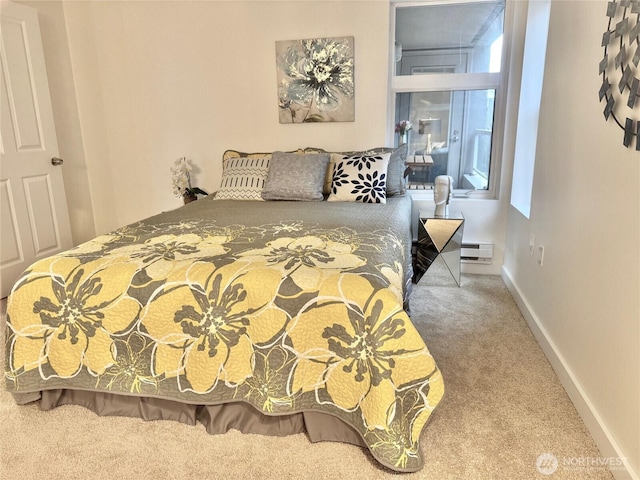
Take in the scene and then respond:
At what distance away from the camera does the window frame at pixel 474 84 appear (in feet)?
10.2

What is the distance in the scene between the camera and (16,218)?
3.07 m

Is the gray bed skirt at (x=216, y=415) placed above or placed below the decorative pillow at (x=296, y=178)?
below

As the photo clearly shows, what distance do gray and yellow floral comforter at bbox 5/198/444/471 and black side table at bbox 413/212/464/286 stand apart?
1164mm

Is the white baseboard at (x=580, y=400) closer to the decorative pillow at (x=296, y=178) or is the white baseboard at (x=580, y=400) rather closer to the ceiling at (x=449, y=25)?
the decorative pillow at (x=296, y=178)

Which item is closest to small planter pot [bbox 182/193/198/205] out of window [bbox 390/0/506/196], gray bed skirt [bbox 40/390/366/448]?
window [bbox 390/0/506/196]

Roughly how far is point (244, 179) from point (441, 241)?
4.57 feet

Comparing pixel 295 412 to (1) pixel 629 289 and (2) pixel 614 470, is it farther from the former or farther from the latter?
(1) pixel 629 289

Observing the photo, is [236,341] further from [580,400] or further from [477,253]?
[477,253]

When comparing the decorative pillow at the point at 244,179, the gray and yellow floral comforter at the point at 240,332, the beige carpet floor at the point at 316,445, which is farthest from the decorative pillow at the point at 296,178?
the beige carpet floor at the point at 316,445

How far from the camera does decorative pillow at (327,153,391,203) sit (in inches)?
110

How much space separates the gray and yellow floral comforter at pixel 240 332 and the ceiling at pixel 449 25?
2037 millimetres

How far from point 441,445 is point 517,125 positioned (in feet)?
7.35

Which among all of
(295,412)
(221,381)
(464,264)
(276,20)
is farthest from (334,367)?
(276,20)

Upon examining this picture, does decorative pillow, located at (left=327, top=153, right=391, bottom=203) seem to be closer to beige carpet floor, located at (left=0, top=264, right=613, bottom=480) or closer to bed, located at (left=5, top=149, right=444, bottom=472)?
bed, located at (left=5, top=149, right=444, bottom=472)
